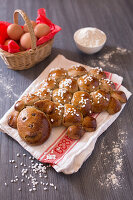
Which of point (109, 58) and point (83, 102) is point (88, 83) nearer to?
point (83, 102)

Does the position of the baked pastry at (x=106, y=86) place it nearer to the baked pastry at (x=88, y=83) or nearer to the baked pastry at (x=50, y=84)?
the baked pastry at (x=88, y=83)

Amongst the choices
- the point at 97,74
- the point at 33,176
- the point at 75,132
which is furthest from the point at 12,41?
the point at 33,176

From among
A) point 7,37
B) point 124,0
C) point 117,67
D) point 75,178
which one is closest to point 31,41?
point 7,37

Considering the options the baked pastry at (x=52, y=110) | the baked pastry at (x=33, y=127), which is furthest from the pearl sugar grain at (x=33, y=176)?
the baked pastry at (x=52, y=110)

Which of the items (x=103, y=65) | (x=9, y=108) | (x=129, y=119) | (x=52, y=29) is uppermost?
(x=52, y=29)

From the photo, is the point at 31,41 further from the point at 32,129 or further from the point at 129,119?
the point at 129,119
